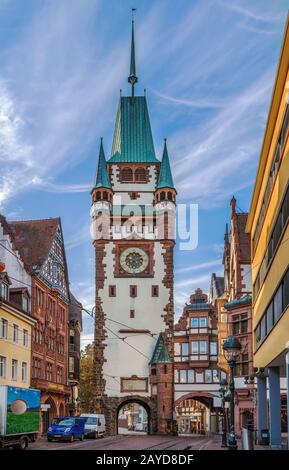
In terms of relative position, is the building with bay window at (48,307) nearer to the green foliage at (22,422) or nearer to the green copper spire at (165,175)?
the green copper spire at (165,175)

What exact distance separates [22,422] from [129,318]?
3461 cm

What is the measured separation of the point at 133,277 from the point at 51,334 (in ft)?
30.8

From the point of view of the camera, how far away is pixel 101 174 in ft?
237

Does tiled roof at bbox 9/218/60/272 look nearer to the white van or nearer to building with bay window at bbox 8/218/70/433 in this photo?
building with bay window at bbox 8/218/70/433

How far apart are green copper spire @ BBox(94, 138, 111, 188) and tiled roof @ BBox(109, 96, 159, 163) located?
1459 millimetres

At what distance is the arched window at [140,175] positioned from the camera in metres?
73.1

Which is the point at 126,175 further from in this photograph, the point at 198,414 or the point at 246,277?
the point at 198,414

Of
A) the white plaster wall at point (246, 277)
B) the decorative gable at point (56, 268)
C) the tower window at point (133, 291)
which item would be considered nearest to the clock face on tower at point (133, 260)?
the tower window at point (133, 291)

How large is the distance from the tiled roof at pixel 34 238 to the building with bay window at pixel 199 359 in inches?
917

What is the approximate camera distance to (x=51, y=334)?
62.6 metres

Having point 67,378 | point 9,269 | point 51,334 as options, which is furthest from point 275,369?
point 67,378

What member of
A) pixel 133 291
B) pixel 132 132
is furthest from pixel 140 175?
pixel 133 291

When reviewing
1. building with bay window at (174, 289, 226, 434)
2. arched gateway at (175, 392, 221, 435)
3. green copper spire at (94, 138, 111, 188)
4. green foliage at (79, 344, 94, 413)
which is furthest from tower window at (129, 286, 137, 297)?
green foliage at (79, 344, 94, 413)
